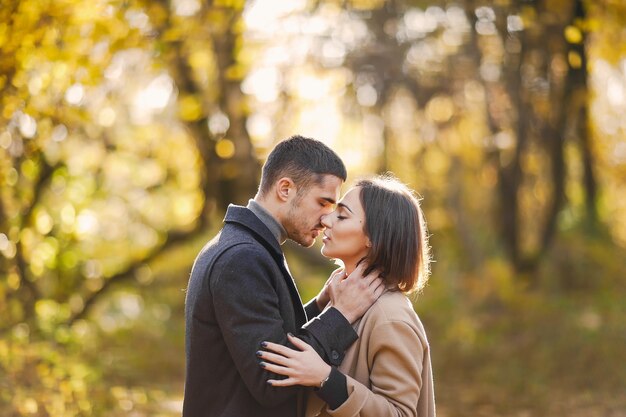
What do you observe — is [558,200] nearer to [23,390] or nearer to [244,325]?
[23,390]

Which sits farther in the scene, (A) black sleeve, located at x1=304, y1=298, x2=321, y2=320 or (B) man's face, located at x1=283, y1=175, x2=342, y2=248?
(A) black sleeve, located at x1=304, y1=298, x2=321, y2=320

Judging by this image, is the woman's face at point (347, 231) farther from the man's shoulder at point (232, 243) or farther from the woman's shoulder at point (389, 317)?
the man's shoulder at point (232, 243)

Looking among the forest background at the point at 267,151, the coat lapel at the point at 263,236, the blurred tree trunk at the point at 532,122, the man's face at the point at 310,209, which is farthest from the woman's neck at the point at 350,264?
the blurred tree trunk at the point at 532,122

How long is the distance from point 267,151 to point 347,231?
22.2 feet

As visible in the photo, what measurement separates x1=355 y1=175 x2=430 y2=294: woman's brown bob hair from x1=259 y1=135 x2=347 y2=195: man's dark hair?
16 centimetres

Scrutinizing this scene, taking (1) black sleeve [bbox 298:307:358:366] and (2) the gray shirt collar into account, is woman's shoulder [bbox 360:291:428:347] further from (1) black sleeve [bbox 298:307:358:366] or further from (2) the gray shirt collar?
(2) the gray shirt collar

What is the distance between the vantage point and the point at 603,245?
1353cm

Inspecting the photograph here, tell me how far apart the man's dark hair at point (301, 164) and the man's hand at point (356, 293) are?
1.24 feet

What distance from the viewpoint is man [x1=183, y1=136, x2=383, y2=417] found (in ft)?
10.2

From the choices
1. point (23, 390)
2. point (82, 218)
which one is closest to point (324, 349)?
point (23, 390)

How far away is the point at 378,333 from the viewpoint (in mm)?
3279

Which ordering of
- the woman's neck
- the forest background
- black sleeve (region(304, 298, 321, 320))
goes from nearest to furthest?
the woman's neck
black sleeve (region(304, 298, 321, 320))
the forest background

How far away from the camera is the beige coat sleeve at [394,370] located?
3.23 metres

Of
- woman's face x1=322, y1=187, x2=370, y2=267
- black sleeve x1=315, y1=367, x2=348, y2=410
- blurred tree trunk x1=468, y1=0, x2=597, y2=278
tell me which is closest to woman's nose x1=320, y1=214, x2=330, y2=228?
woman's face x1=322, y1=187, x2=370, y2=267
